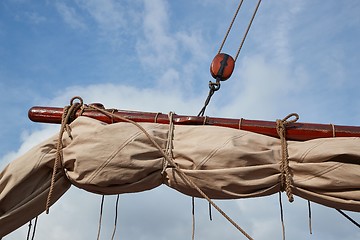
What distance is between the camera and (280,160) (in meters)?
2.62

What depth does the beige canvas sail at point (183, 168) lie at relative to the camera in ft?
8.32

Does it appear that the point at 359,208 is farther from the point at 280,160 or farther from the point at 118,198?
the point at 118,198

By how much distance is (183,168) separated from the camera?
260 centimetres

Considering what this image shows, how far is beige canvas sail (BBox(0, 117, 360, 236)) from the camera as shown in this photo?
2.54 metres

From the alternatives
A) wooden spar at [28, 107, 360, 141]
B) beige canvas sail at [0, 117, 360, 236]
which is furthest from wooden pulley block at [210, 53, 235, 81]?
beige canvas sail at [0, 117, 360, 236]

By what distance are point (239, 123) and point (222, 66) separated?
1.16 meters

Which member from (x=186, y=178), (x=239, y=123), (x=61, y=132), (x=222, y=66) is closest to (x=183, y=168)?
(x=186, y=178)

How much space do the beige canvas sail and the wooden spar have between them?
19 centimetres

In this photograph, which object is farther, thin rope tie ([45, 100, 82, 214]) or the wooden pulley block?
the wooden pulley block

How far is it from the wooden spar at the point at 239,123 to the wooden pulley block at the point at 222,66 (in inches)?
41.5

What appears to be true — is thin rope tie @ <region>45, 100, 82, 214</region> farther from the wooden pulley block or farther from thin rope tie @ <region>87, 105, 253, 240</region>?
the wooden pulley block

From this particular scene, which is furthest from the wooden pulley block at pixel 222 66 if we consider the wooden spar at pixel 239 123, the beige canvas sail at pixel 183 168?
the beige canvas sail at pixel 183 168

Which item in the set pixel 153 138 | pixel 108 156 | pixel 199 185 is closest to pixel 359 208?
pixel 199 185

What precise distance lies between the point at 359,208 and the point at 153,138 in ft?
3.73
